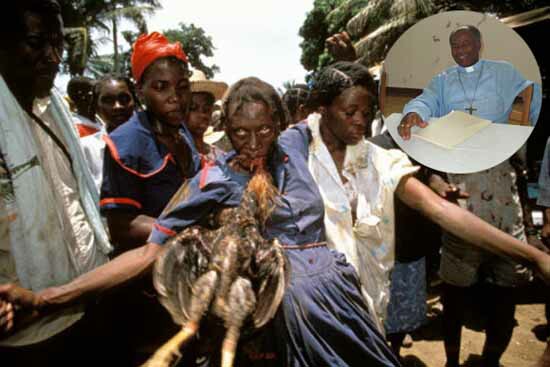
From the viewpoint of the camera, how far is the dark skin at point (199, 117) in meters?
2.78

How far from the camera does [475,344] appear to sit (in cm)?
353

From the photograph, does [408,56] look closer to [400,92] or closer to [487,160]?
[400,92]

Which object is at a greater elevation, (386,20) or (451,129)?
(386,20)

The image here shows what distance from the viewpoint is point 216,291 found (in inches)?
40.6

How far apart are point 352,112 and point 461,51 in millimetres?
886

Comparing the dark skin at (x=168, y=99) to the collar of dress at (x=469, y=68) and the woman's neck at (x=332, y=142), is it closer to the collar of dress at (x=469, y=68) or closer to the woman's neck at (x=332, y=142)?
the woman's neck at (x=332, y=142)

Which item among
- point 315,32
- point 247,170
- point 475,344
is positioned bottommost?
point 475,344

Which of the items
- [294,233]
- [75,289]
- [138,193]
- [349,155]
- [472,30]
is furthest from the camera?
[472,30]

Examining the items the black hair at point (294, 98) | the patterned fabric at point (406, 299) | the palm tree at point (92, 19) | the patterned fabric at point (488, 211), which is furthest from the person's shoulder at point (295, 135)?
the palm tree at point (92, 19)

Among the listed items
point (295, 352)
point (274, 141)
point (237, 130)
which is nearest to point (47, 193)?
point (237, 130)

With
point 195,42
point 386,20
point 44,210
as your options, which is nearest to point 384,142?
point 44,210

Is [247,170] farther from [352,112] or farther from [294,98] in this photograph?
[294,98]

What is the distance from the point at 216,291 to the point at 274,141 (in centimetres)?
69

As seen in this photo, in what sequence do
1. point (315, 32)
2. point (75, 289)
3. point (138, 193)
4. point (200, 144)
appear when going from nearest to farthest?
point (75, 289) → point (138, 193) → point (200, 144) → point (315, 32)
